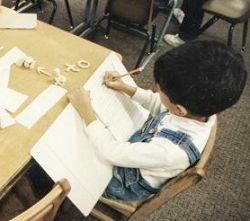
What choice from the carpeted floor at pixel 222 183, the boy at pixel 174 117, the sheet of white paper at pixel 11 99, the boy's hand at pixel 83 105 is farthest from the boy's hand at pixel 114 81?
the carpeted floor at pixel 222 183

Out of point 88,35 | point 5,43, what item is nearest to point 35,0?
point 88,35

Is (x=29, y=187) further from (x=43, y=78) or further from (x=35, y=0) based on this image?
(x=35, y=0)

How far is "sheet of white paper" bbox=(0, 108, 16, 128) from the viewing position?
952 millimetres

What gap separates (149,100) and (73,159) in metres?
0.38

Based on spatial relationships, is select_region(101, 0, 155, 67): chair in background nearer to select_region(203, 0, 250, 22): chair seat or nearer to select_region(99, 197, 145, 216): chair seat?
select_region(203, 0, 250, 22): chair seat

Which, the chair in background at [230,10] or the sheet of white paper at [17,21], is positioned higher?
the sheet of white paper at [17,21]

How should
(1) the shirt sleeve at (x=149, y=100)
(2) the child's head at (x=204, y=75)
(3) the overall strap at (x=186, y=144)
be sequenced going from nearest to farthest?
1. (2) the child's head at (x=204, y=75)
2. (3) the overall strap at (x=186, y=144)
3. (1) the shirt sleeve at (x=149, y=100)

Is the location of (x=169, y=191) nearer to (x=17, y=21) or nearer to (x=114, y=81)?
(x=114, y=81)

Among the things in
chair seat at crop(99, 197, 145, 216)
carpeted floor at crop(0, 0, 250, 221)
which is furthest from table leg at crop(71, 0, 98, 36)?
chair seat at crop(99, 197, 145, 216)

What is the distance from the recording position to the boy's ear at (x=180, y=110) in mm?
927

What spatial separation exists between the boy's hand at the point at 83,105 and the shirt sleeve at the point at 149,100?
0.72ft

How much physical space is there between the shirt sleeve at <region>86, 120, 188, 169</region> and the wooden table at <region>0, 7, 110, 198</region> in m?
0.13

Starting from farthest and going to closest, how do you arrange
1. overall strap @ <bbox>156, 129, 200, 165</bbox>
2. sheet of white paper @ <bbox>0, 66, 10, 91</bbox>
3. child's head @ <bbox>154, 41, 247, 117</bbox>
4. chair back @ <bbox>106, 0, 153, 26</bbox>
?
chair back @ <bbox>106, 0, 153, 26</bbox> → sheet of white paper @ <bbox>0, 66, 10, 91</bbox> → overall strap @ <bbox>156, 129, 200, 165</bbox> → child's head @ <bbox>154, 41, 247, 117</bbox>

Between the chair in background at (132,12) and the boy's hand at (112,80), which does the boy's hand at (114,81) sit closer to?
the boy's hand at (112,80)
